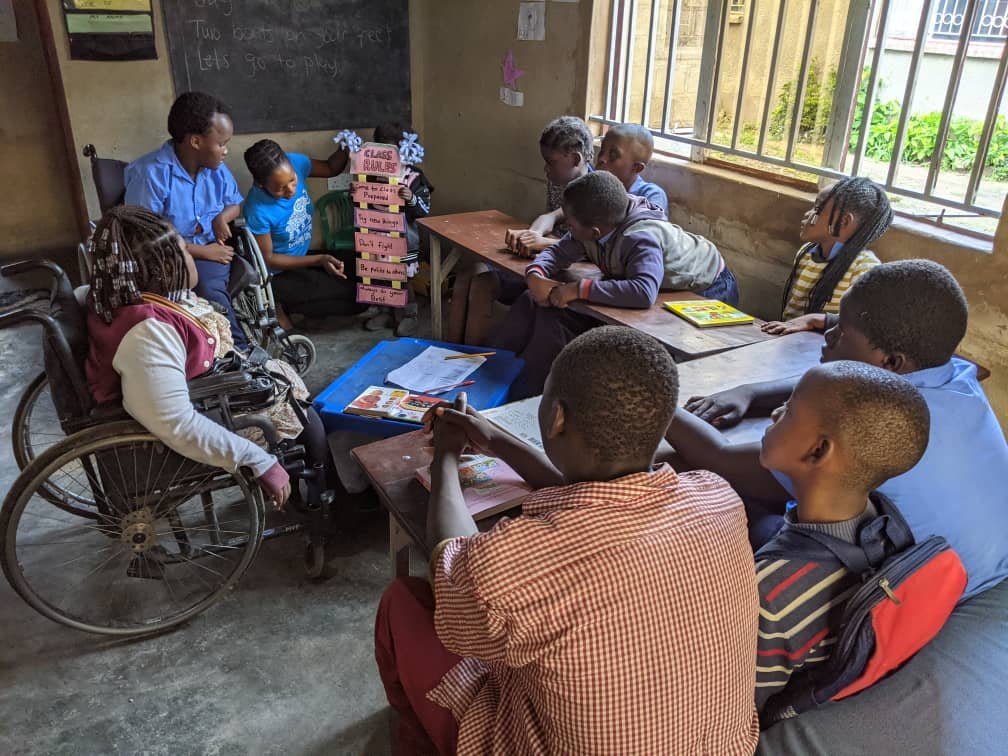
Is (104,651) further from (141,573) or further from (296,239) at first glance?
(296,239)

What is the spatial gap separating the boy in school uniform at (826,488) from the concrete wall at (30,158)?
5.42 metres

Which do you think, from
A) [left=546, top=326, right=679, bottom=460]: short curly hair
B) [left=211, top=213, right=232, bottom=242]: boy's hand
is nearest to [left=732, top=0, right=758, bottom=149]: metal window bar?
[left=211, top=213, right=232, bottom=242]: boy's hand

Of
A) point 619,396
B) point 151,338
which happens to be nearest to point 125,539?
point 151,338

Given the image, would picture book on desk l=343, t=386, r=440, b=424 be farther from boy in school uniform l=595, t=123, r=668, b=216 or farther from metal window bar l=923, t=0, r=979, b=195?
metal window bar l=923, t=0, r=979, b=195

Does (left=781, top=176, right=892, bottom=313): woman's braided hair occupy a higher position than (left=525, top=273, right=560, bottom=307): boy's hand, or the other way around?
(left=781, top=176, right=892, bottom=313): woman's braided hair

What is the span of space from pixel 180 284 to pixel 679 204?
102 inches

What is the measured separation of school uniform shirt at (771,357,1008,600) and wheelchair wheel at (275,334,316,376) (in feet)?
8.56

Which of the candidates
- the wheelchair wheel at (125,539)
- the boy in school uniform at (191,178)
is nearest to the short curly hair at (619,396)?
the wheelchair wheel at (125,539)

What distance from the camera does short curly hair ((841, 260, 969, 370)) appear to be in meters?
1.58

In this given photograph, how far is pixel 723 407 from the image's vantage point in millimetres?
1808

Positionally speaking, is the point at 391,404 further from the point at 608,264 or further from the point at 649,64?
the point at 649,64

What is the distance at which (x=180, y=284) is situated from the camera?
6.37 ft

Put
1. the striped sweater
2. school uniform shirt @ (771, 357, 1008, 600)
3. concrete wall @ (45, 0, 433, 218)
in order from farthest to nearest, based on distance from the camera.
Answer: concrete wall @ (45, 0, 433, 218)
school uniform shirt @ (771, 357, 1008, 600)
the striped sweater

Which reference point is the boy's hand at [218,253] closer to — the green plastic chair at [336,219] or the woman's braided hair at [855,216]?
the green plastic chair at [336,219]
